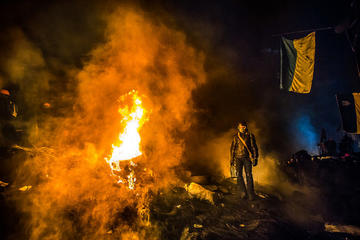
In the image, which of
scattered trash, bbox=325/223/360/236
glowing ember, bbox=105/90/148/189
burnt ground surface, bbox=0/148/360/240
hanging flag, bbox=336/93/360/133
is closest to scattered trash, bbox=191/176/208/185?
burnt ground surface, bbox=0/148/360/240

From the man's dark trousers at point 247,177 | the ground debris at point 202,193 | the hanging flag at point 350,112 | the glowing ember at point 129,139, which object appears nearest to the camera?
the glowing ember at point 129,139

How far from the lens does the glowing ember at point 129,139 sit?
17.5 feet

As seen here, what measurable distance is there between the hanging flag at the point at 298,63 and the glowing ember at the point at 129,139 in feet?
20.8

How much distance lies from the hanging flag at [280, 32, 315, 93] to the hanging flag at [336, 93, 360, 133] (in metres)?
1.99

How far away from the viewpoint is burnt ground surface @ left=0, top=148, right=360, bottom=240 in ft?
13.2

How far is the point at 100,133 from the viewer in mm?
6660

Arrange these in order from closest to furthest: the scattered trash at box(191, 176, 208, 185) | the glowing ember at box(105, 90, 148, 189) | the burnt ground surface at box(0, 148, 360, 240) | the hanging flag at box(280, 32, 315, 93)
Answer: the burnt ground surface at box(0, 148, 360, 240) < the glowing ember at box(105, 90, 148, 189) < the scattered trash at box(191, 176, 208, 185) < the hanging flag at box(280, 32, 315, 93)

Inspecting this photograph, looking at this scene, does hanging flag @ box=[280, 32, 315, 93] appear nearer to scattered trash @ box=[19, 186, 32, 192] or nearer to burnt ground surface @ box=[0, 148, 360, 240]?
burnt ground surface @ box=[0, 148, 360, 240]

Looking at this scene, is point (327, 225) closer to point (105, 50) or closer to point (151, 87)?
point (151, 87)

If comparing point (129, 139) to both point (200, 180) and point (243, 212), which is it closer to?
point (200, 180)

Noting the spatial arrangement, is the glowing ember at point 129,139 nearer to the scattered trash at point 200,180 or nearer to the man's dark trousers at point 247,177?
the scattered trash at point 200,180

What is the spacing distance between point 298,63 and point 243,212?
643 cm

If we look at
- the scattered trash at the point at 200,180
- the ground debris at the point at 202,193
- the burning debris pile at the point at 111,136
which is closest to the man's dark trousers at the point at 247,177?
the ground debris at the point at 202,193

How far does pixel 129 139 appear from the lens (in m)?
6.27
